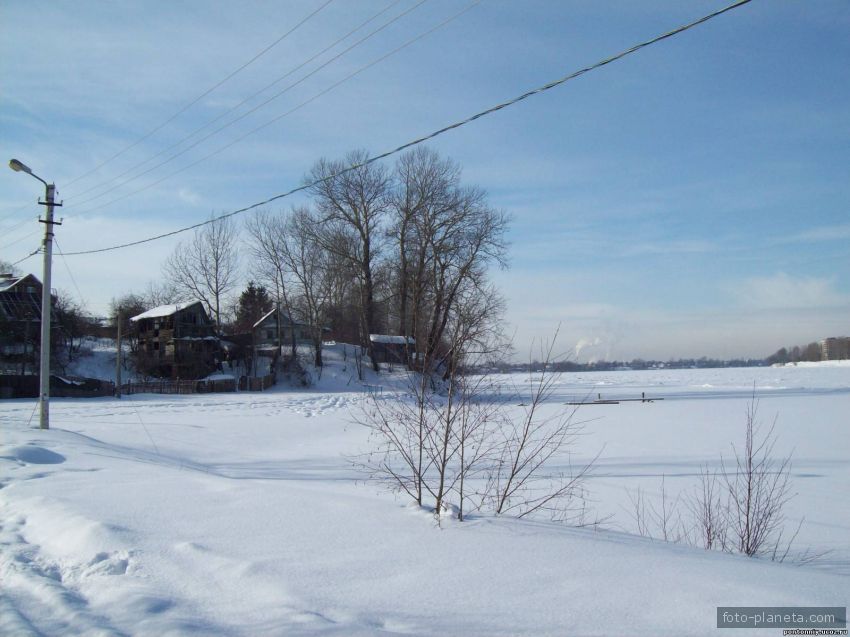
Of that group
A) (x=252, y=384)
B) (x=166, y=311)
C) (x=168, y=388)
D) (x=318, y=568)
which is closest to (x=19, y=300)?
(x=166, y=311)

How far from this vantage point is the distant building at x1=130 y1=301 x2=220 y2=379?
152ft

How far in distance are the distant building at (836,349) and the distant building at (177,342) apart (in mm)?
135946

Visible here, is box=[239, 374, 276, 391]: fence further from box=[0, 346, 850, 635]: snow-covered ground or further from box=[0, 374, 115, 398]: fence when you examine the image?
box=[0, 346, 850, 635]: snow-covered ground

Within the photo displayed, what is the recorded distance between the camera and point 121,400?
1307 inches

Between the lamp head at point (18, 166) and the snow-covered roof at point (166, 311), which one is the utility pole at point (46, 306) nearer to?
the lamp head at point (18, 166)

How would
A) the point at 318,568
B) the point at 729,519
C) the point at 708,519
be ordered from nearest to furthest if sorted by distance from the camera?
1. the point at 318,568
2. the point at 708,519
3. the point at 729,519

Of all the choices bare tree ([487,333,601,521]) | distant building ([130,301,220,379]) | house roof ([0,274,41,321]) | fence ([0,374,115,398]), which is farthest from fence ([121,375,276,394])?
bare tree ([487,333,601,521])

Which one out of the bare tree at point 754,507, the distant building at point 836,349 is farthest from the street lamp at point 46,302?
the distant building at point 836,349

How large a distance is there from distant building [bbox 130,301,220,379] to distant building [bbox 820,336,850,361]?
136 metres

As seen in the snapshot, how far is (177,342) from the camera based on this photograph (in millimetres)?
46750

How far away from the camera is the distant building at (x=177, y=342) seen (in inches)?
1821

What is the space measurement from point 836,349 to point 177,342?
14589 centimetres

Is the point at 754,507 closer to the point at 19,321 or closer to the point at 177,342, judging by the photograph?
the point at 177,342

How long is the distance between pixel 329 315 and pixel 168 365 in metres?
Result: 13.5
